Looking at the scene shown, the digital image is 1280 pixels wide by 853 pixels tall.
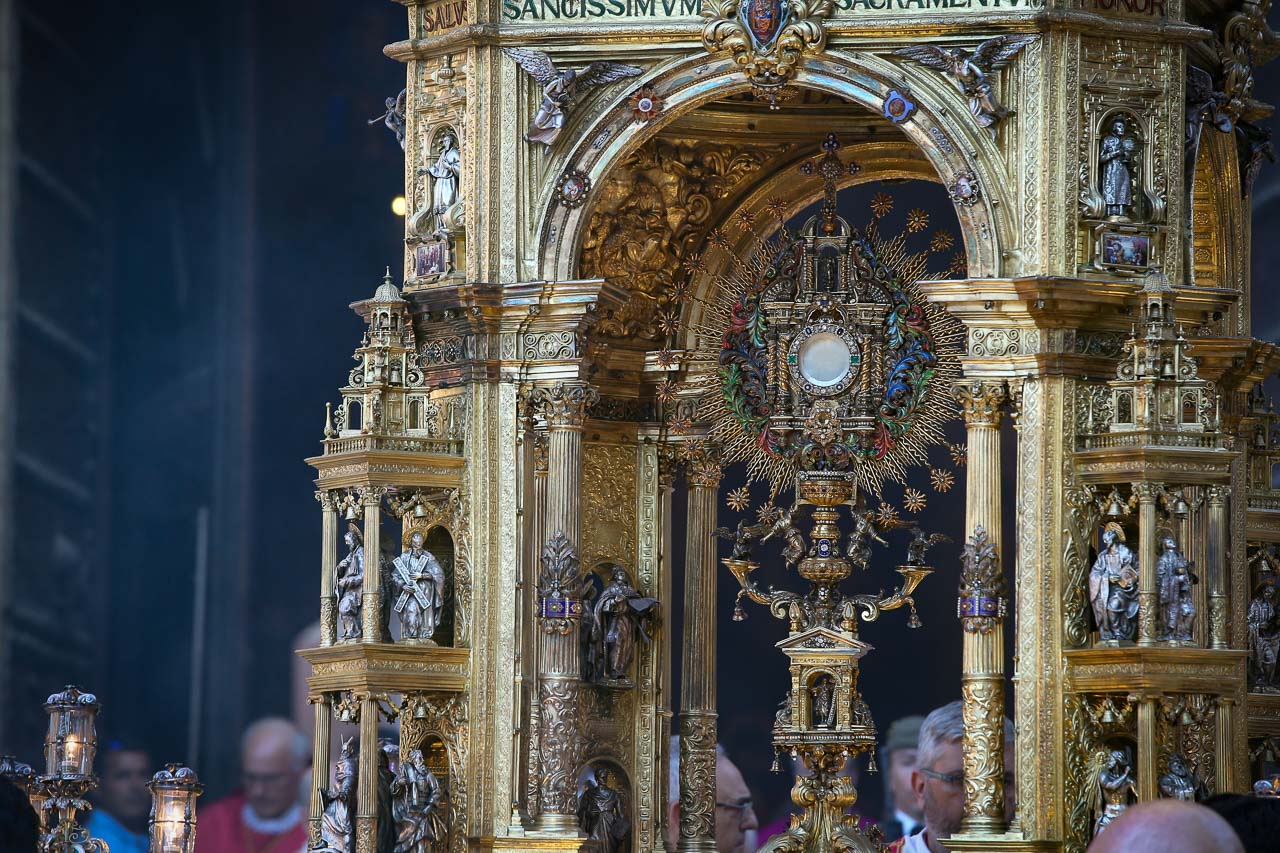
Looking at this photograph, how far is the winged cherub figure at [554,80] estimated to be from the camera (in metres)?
21.3

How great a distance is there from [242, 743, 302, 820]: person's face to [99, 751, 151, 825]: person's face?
44.8 inches

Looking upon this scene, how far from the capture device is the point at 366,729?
68.7 feet

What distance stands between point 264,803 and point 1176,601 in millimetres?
11641

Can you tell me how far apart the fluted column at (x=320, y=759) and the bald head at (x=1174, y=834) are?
1462cm

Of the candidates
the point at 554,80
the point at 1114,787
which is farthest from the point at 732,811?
the point at 554,80

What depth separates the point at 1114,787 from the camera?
1998cm

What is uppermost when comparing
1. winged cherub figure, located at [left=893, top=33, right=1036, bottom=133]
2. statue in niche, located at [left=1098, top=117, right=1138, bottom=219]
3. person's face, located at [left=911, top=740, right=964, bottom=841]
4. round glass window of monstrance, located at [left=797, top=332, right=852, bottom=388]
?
winged cherub figure, located at [left=893, top=33, right=1036, bottom=133]

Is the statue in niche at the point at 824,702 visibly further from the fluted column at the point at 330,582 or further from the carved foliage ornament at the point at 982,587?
the fluted column at the point at 330,582

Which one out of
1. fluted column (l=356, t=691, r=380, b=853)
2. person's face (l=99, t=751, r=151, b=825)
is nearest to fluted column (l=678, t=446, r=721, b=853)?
fluted column (l=356, t=691, r=380, b=853)

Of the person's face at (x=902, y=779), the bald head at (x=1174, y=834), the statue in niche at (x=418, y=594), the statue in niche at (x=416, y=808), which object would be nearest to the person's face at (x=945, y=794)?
the person's face at (x=902, y=779)

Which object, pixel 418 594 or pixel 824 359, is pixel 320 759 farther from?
pixel 824 359

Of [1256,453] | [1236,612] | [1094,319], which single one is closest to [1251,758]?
Answer: [1236,612]

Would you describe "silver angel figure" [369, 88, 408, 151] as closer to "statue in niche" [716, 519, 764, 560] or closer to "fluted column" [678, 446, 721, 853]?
"fluted column" [678, 446, 721, 853]

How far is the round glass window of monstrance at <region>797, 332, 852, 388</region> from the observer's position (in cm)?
2255
